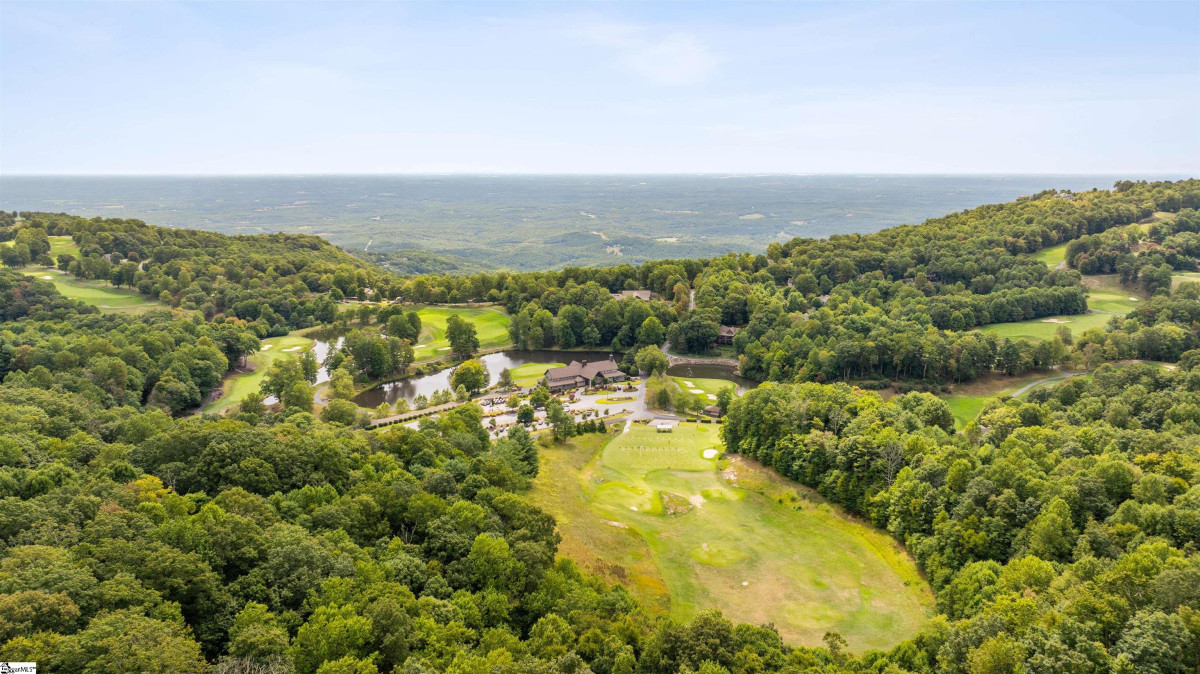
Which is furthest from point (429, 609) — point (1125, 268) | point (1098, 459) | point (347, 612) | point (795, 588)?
point (1125, 268)

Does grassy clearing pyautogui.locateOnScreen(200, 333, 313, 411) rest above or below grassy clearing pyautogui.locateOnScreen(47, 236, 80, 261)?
below

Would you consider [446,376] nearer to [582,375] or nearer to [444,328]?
[582,375]

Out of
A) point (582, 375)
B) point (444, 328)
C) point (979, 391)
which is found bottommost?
point (582, 375)

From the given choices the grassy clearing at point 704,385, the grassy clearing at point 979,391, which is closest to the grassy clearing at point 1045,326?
the grassy clearing at point 979,391

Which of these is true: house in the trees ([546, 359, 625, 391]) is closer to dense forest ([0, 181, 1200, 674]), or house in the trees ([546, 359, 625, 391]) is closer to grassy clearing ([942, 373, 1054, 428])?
dense forest ([0, 181, 1200, 674])

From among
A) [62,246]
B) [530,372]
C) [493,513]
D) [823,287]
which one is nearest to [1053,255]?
[823,287]

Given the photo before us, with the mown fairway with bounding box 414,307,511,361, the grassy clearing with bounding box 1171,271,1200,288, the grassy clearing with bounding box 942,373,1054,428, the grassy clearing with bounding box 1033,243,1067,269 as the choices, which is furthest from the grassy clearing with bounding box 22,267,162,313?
the grassy clearing with bounding box 1171,271,1200,288

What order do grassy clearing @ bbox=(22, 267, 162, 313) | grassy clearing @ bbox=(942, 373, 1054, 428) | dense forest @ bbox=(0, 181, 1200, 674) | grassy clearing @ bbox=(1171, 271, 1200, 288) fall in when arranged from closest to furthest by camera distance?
1. dense forest @ bbox=(0, 181, 1200, 674)
2. grassy clearing @ bbox=(942, 373, 1054, 428)
3. grassy clearing @ bbox=(1171, 271, 1200, 288)
4. grassy clearing @ bbox=(22, 267, 162, 313)
